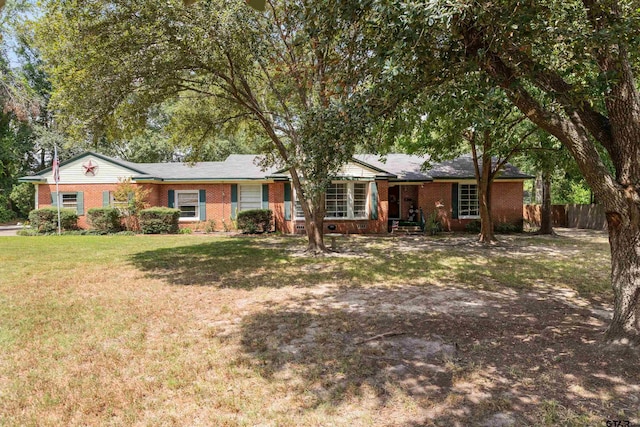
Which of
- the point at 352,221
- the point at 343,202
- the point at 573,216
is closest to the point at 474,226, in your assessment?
the point at 352,221

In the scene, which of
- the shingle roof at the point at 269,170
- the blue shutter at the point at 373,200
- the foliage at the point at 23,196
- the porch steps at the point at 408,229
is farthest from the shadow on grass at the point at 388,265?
the foliage at the point at 23,196

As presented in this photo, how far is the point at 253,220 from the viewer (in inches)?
696

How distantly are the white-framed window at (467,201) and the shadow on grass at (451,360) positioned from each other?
521 inches

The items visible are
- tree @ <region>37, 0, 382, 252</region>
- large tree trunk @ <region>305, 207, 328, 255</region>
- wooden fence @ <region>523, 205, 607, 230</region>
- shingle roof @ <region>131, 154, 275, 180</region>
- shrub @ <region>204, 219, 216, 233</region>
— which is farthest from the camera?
wooden fence @ <region>523, 205, 607, 230</region>

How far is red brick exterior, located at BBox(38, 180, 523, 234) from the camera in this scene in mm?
17453

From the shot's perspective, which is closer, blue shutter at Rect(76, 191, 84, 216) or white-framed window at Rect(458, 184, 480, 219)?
white-framed window at Rect(458, 184, 480, 219)

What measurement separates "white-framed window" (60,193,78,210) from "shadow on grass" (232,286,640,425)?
1850 centimetres

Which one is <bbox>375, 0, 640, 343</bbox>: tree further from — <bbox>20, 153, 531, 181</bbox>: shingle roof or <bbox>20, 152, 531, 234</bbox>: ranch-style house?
<bbox>20, 152, 531, 234</bbox>: ranch-style house

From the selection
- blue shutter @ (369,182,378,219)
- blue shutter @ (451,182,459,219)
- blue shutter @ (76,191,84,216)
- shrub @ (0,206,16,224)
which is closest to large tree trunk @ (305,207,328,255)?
blue shutter @ (369,182,378,219)

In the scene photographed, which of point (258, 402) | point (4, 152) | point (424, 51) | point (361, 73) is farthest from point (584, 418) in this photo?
point (4, 152)

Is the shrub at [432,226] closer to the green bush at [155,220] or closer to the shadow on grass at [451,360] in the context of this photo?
the shadow on grass at [451,360]

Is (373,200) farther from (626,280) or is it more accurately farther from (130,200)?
(626,280)

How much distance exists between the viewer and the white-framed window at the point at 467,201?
61.0ft

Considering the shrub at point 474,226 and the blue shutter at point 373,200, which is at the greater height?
the blue shutter at point 373,200
